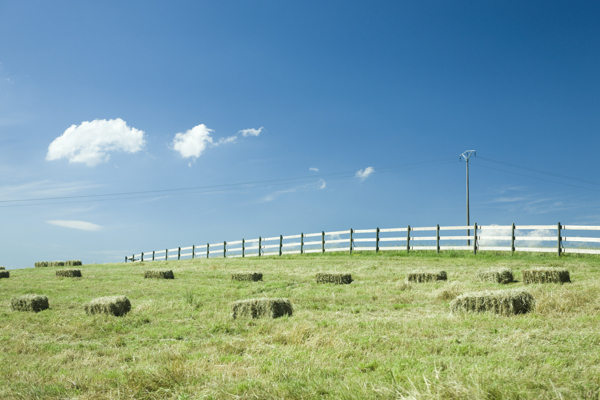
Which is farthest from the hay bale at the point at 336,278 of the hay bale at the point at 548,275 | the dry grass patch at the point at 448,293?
the hay bale at the point at 548,275

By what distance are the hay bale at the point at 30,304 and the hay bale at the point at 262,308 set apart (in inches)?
220

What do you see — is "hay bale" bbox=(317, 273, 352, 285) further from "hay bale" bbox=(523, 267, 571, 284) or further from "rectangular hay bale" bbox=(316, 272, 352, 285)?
"hay bale" bbox=(523, 267, 571, 284)

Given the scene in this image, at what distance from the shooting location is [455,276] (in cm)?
1495

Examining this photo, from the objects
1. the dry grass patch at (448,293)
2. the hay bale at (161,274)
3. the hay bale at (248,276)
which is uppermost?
the dry grass patch at (448,293)

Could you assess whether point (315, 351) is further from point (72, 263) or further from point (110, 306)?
point (72, 263)

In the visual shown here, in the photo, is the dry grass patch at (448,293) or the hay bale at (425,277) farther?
the hay bale at (425,277)

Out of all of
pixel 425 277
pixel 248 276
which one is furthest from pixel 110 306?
pixel 425 277

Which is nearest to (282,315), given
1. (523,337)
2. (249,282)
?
(523,337)

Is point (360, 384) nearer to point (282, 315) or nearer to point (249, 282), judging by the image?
point (282, 315)

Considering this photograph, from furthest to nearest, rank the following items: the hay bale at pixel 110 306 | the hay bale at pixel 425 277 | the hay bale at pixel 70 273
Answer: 1. the hay bale at pixel 70 273
2. the hay bale at pixel 425 277
3. the hay bale at pixel 110 306

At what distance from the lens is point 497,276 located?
13062 millimetres

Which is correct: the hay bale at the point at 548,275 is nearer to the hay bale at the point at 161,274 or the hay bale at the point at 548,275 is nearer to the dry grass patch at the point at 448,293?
the dry grass patch at the point at 448,293

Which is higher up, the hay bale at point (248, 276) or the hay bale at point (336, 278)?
the hay bale at point (336, 278)

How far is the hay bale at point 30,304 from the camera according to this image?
10969 millimetres
